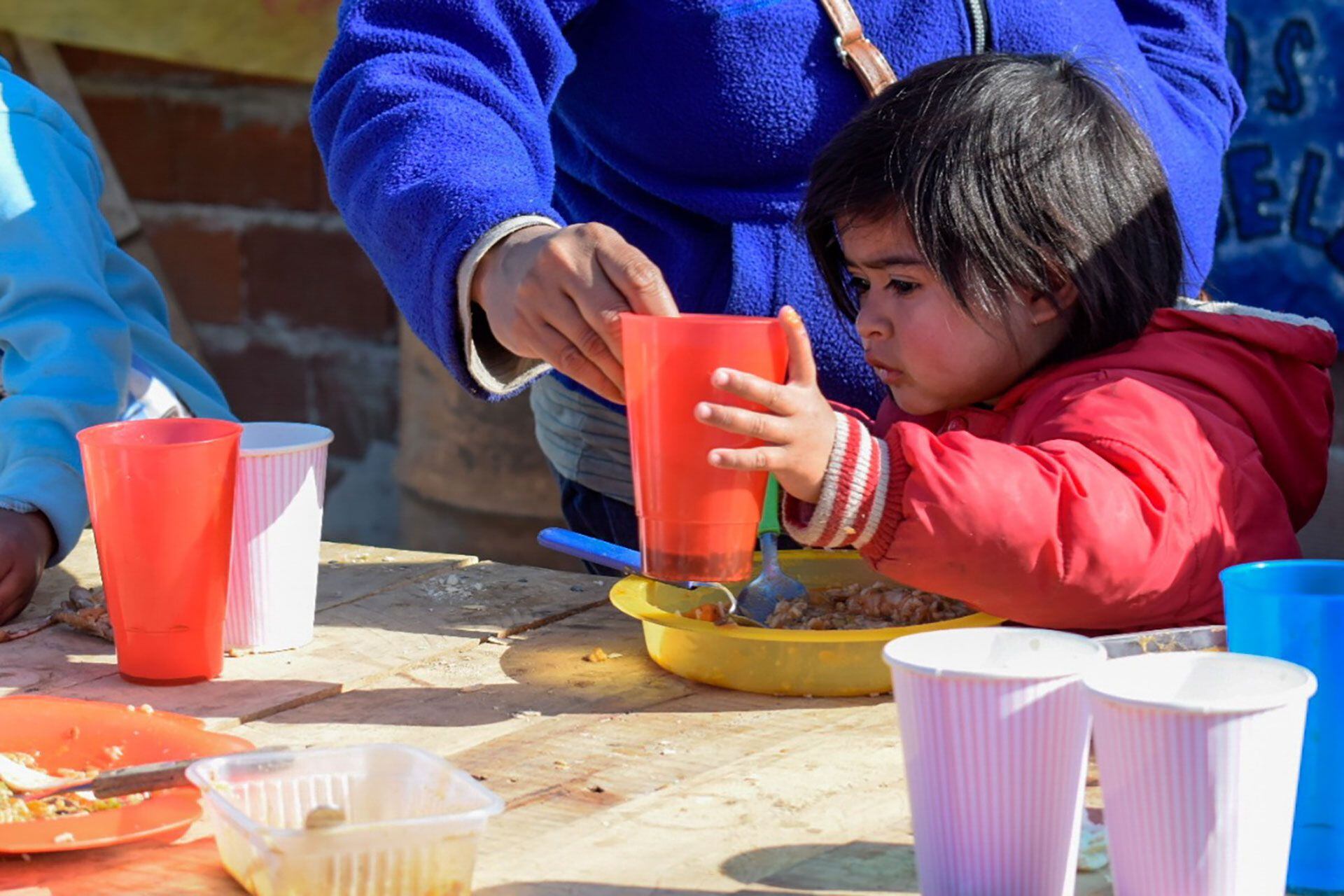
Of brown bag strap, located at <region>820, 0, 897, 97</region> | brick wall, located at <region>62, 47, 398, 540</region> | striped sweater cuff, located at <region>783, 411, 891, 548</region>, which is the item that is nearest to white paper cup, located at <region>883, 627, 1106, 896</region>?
striped sweater cuff, located at <region>783, 411, 891, 548</region>

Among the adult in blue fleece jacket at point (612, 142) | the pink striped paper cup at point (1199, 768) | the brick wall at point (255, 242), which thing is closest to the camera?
the pink striped paper cup at point (1199, 768)

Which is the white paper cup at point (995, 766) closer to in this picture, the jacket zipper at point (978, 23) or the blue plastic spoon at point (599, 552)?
the blue plastic spoon at point (599, 552)

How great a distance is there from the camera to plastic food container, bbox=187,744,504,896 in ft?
3.32

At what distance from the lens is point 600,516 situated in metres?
2.17

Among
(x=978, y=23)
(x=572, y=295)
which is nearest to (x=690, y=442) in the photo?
(x=572, y=295)

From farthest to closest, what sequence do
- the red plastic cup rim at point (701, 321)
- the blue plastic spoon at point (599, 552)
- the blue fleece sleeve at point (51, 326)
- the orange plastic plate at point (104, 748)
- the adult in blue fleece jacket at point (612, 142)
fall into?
the blue fleece sleeve at point (51, 326) → the blue plastic spoon at point (599, 552) → the adult in blue fleece jacket at point (612, 142) → the red plastic cup rim at point (701, 321) → the orange plastic plate at point (104, 748)

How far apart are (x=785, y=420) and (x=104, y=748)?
61 cm

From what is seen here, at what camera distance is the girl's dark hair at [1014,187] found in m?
1.68

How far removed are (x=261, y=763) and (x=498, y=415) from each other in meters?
2.59

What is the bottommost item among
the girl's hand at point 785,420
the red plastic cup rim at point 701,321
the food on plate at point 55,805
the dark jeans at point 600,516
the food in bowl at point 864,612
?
the food on plate at point 55,805

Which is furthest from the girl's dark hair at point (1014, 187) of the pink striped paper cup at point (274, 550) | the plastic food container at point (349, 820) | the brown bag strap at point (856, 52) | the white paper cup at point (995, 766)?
the plastic food container at point (349, 820)

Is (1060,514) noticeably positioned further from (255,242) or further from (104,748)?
(255,242)

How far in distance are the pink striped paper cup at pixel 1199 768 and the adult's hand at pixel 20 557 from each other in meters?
1.24

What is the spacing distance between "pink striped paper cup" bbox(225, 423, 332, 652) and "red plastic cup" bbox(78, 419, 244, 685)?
0.21 feet
